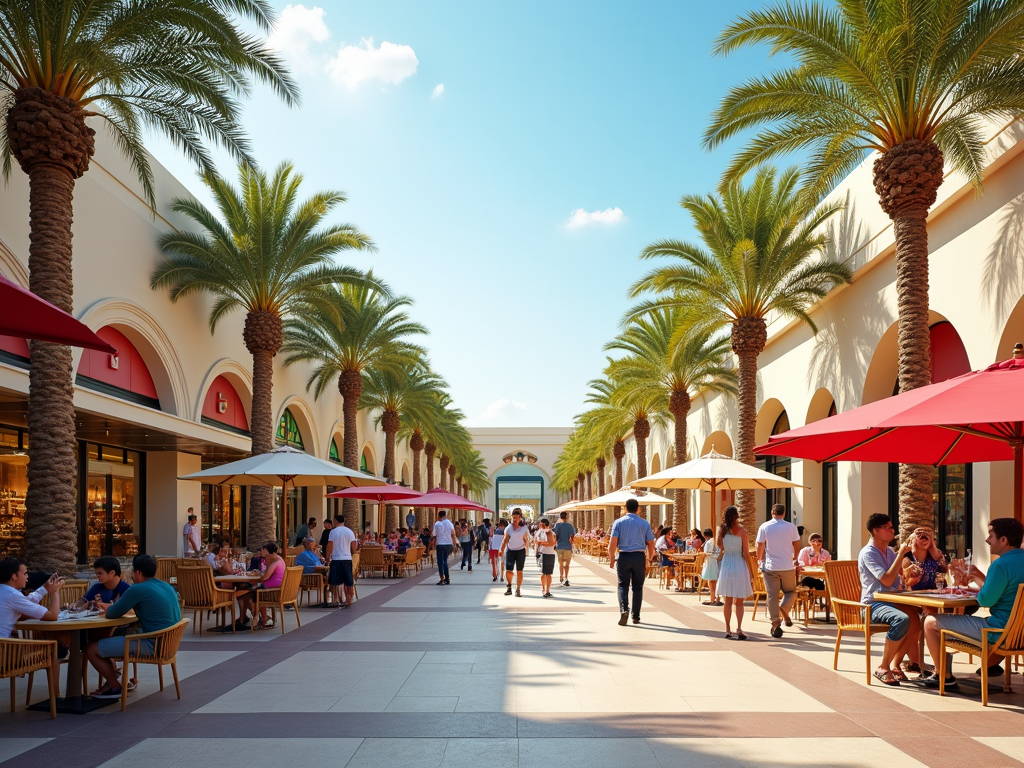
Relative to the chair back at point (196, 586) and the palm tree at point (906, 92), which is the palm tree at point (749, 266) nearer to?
the palm tree at point (906, 92)

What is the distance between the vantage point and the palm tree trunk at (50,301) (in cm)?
1173

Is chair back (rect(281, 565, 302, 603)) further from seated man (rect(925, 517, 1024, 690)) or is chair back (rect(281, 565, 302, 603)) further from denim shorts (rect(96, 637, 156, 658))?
seated man (rect(925, 517, 1024, 690))

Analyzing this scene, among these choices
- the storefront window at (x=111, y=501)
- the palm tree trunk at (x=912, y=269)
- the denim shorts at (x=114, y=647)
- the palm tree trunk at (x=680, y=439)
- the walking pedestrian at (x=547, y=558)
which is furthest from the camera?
the palm tree trunk at (x=680, y=439)

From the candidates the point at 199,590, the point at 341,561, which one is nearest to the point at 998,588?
the point at 199,590

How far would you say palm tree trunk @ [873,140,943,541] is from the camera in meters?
13.5

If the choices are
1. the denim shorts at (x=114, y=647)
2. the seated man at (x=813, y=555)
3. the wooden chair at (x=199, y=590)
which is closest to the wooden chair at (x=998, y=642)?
the seated man at (x=813, y=555)

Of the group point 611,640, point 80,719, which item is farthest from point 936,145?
point 80,719

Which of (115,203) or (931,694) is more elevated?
(115,203)

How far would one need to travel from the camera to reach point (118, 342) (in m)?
20.4

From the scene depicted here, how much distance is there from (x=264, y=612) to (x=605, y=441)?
31.2m

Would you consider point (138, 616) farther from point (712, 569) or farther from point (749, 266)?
point (749, 266)

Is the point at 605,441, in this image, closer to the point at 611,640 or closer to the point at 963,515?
the point at 963,515

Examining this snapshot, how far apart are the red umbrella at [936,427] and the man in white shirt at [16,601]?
7271 millimetres

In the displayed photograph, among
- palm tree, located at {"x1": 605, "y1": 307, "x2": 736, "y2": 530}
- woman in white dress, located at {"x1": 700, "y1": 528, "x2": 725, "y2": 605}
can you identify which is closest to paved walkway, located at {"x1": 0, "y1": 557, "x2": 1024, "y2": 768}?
woman in white dress, located at {"x1": 700, "y1": 528, "x2": 725, "y2": 605}
